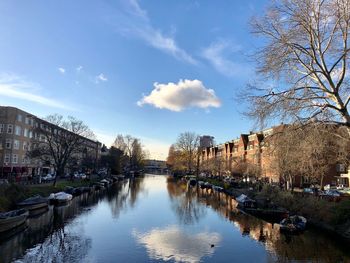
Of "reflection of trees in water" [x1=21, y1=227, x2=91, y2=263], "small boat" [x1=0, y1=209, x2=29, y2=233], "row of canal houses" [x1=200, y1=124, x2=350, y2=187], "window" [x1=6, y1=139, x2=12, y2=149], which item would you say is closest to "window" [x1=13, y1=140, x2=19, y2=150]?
"window" [x1=6, y1=139, x2=12, y2=149]

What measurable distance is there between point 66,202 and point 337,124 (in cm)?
4079

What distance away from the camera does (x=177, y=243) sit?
27.6 meters

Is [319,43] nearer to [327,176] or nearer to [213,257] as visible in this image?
[213,257]

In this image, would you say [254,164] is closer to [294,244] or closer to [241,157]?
[241,157]

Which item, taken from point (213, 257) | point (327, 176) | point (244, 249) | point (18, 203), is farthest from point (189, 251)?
point (327, 176)

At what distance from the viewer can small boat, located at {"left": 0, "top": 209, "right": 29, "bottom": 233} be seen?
28.5m

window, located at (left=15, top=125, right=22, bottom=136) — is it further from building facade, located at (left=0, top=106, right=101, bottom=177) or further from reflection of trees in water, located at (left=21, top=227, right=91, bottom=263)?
reflection of trees in water, located at (left=21, top=227, right=91, bottom=263)

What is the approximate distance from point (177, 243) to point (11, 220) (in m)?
13.8

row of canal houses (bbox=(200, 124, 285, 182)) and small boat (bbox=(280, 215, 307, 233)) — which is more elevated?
row of canal houses (bbox=(200, 124, 285, 182))

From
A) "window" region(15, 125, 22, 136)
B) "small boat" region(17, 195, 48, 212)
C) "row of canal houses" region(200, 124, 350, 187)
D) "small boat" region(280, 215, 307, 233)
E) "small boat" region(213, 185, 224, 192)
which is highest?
"window" region(15, 125, 22, 136)

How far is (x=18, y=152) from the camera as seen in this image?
85.4 meters

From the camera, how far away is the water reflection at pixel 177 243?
23659mm

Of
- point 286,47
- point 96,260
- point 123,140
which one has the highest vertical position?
point 123,140

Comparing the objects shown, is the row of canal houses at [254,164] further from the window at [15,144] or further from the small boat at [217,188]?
the window at [15,144]
